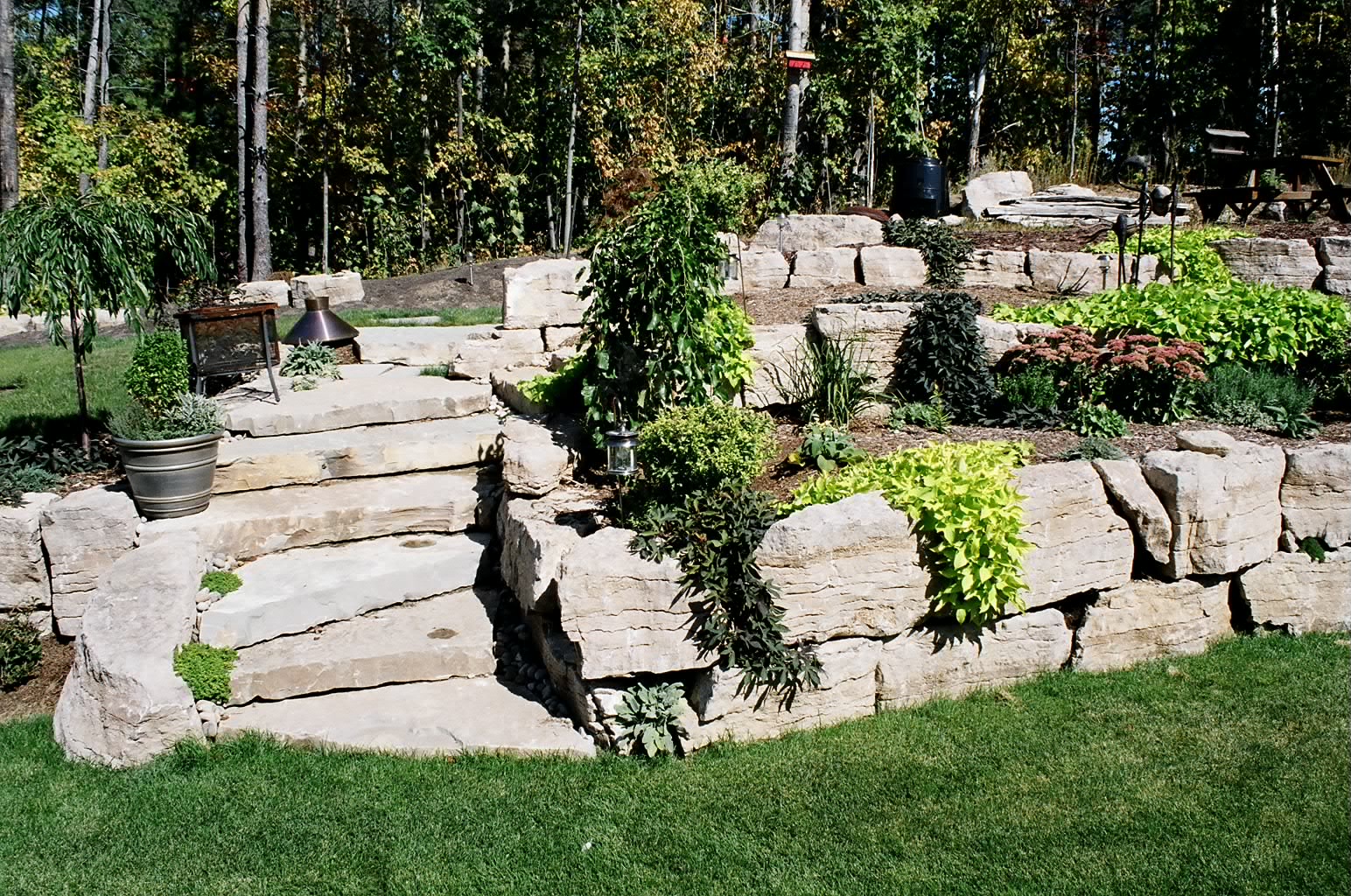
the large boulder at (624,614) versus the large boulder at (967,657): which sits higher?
the large boulder at (624,614)

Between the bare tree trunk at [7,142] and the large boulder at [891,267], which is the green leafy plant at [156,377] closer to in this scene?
the bare tree trunk at [7,142]

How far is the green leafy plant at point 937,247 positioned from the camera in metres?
9.58

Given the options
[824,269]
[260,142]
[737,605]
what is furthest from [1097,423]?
[260,142]

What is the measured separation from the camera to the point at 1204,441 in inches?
210

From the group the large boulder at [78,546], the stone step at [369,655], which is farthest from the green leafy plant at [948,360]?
the large boulder at [78,546]

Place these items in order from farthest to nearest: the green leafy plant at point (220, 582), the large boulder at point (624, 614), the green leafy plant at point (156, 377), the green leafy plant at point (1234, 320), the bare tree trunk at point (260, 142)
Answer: the bare tree trunk at point (260, 142) < the green leafy plant at point (1234, 320) < the green leafy plant at point (156, 377) < the green leafy plant at point (220, 582) < the large boulder at point (624, 614)

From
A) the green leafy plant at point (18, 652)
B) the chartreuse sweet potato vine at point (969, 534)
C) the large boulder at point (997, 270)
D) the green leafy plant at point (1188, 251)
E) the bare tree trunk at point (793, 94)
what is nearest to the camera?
the chartreuse sweet potato vine at point (969, 534)

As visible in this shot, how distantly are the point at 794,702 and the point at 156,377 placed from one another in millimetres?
4245

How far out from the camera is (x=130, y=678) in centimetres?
433

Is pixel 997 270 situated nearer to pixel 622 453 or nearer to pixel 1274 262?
pixel 1274 262

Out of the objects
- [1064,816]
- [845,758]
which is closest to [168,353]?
[845,758]

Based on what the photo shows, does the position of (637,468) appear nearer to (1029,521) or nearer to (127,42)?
(1029,521)

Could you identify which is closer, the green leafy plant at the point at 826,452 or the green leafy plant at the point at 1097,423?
the green leafy plant at the point at 826,452

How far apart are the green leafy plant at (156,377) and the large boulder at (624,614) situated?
3.11m
